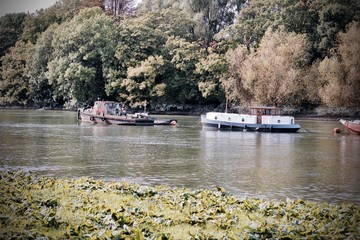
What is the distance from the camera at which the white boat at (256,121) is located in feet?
122

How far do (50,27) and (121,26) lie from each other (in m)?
12.2

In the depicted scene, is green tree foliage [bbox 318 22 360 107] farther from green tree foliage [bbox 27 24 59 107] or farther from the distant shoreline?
green tree foliage [bbox 27 24 59 107]

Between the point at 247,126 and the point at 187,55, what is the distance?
21172mm

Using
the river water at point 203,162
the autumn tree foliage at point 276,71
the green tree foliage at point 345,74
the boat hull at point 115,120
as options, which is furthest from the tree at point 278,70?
the river water at point 203,162

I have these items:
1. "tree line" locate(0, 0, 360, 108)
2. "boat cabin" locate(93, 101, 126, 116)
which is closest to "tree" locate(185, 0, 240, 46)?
"tree line" locate(0, 0, 360, 108)

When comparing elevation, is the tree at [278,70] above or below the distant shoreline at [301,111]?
above

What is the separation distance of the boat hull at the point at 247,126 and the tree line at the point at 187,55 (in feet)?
30.1

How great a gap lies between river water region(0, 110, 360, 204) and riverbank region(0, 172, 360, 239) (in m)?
3.01

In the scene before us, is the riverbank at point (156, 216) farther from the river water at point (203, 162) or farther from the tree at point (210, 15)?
the tree at point (210, 15)

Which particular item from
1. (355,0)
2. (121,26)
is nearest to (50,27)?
(121,26)

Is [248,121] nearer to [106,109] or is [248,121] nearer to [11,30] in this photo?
[106,109]

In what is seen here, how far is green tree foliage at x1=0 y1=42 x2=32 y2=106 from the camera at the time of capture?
6650cm

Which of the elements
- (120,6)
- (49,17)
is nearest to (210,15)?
(120,6)

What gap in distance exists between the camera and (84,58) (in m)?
59.2
